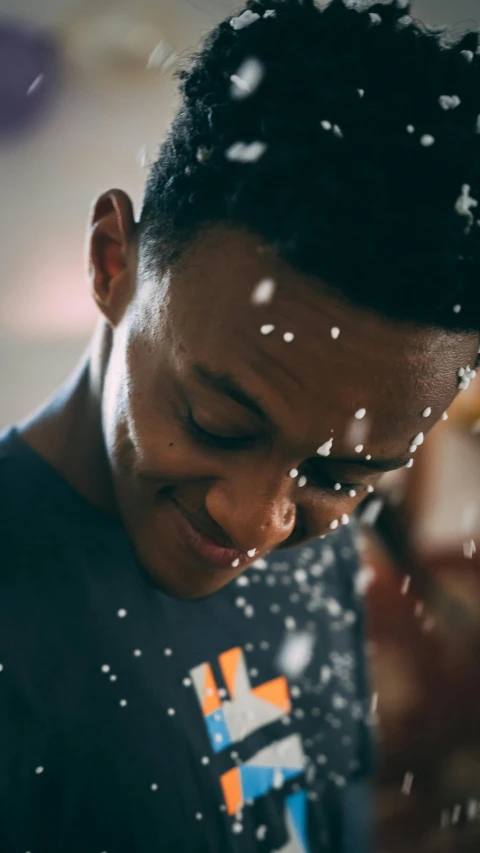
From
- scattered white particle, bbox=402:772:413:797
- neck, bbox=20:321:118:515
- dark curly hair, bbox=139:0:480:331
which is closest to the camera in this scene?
dark curly hair, bbox=139:0:480:331

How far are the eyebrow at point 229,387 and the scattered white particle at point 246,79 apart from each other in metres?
0.12

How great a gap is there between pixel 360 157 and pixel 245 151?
0.16 ft

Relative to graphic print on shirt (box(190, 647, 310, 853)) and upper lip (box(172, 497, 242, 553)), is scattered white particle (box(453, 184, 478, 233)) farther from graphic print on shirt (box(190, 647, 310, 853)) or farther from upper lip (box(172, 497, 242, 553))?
graphic print on shirt (box(190, 647, 310, 853))

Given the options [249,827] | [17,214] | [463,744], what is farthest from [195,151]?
[463,744]

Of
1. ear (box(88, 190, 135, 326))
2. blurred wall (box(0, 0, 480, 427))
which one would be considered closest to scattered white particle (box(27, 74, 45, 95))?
blurred wall (box(0, 0, 480, 427))

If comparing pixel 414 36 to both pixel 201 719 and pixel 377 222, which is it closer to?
pixel 377 222

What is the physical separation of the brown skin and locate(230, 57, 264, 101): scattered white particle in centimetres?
6

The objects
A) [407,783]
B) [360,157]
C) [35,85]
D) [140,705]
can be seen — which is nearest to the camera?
[360,157]

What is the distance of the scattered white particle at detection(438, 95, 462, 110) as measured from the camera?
28 centimetres

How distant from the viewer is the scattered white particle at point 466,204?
277 mm

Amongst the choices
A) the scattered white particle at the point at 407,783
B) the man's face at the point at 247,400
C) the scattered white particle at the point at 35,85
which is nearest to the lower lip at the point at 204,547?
the man's face at the point at 247,400

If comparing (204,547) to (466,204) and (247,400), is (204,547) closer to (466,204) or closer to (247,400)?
(247,400)

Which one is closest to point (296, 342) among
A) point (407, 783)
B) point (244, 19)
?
point (244, 19)

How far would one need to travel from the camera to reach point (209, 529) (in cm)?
34
